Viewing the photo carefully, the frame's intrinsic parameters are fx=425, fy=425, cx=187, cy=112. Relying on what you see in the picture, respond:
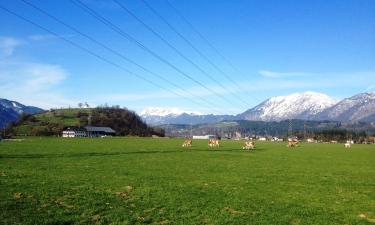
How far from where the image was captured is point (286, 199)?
22.8 m

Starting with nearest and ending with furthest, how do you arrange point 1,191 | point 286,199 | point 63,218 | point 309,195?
point 63,218
point 1,191
point 286,199
point 309,195

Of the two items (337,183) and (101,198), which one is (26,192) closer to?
(101,198)

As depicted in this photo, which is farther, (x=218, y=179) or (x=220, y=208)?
(x=218, y=179)

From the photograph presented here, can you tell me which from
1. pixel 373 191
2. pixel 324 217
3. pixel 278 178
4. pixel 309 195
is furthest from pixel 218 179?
pixel 324 217

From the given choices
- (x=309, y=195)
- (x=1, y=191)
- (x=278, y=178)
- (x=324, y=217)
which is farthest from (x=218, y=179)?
(x=1, y=191)

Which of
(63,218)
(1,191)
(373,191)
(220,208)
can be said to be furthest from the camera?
(373,191)

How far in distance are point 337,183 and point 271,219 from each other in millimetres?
14581

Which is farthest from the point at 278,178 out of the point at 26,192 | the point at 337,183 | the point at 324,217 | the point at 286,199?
the point at 26,192

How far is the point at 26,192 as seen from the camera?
70.0ft

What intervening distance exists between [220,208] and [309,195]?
7.27 metres

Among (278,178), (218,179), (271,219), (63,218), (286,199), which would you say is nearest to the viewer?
(63,218)

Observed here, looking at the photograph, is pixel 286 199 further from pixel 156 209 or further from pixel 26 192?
pixel 26 192

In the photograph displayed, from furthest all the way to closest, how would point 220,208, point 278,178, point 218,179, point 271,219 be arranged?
1. point 278,178
2. point 218,179
3. point 220,208
4. point 271,219

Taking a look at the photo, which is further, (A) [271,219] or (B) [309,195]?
(B) [309,195]
